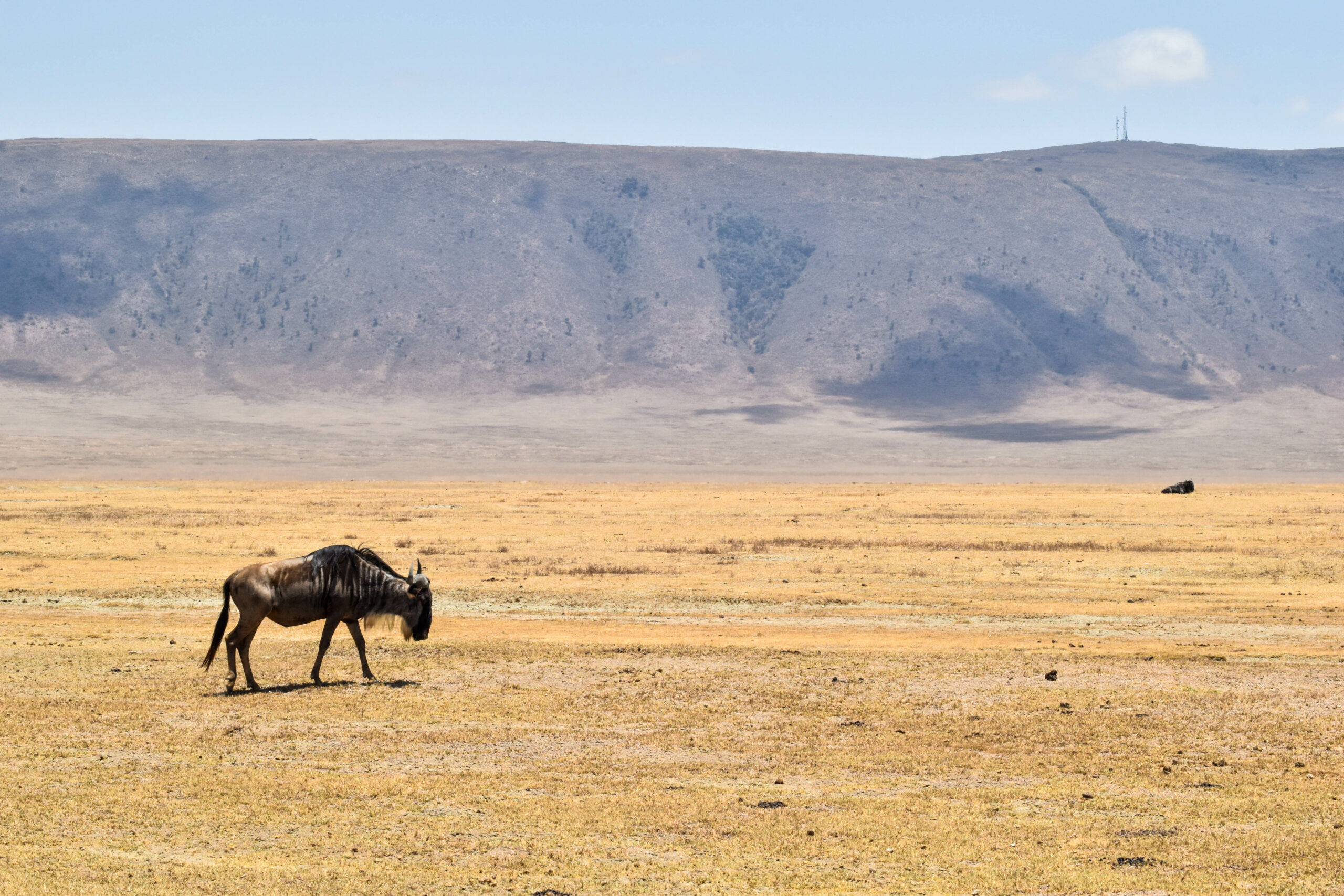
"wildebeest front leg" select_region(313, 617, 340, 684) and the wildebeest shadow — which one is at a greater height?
"wildebeest front leg" select_region(313, 617, 340, 684)

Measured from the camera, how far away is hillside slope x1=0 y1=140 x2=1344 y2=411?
14825 centimetres

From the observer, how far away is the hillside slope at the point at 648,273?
148m

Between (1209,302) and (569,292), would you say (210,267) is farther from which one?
(1209,302)

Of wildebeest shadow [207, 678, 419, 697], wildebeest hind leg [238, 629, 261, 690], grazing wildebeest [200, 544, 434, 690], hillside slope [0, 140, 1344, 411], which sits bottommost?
wildebeest shadow [207, 678, 419, 697]

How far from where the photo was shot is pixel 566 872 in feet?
33.2

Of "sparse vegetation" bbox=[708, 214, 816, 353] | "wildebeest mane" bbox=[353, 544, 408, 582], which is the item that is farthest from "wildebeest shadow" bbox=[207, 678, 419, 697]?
"sparse vegetation" bbox=[708, 214, 816, 353]

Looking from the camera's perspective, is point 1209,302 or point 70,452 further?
point 1209,302

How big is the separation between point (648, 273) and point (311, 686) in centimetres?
15128

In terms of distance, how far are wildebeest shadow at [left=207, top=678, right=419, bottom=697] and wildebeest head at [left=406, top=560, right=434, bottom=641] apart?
0.58 meters

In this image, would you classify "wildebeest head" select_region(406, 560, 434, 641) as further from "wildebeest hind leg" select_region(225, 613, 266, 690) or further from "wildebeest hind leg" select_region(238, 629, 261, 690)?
"wildebeest hind leg" select_region(238, 629, 261, 690)

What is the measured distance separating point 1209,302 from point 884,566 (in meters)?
144

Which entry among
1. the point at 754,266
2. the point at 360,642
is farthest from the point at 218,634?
the point at 754,266

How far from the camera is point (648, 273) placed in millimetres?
167375

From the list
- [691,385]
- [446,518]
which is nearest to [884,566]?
[446,518]
